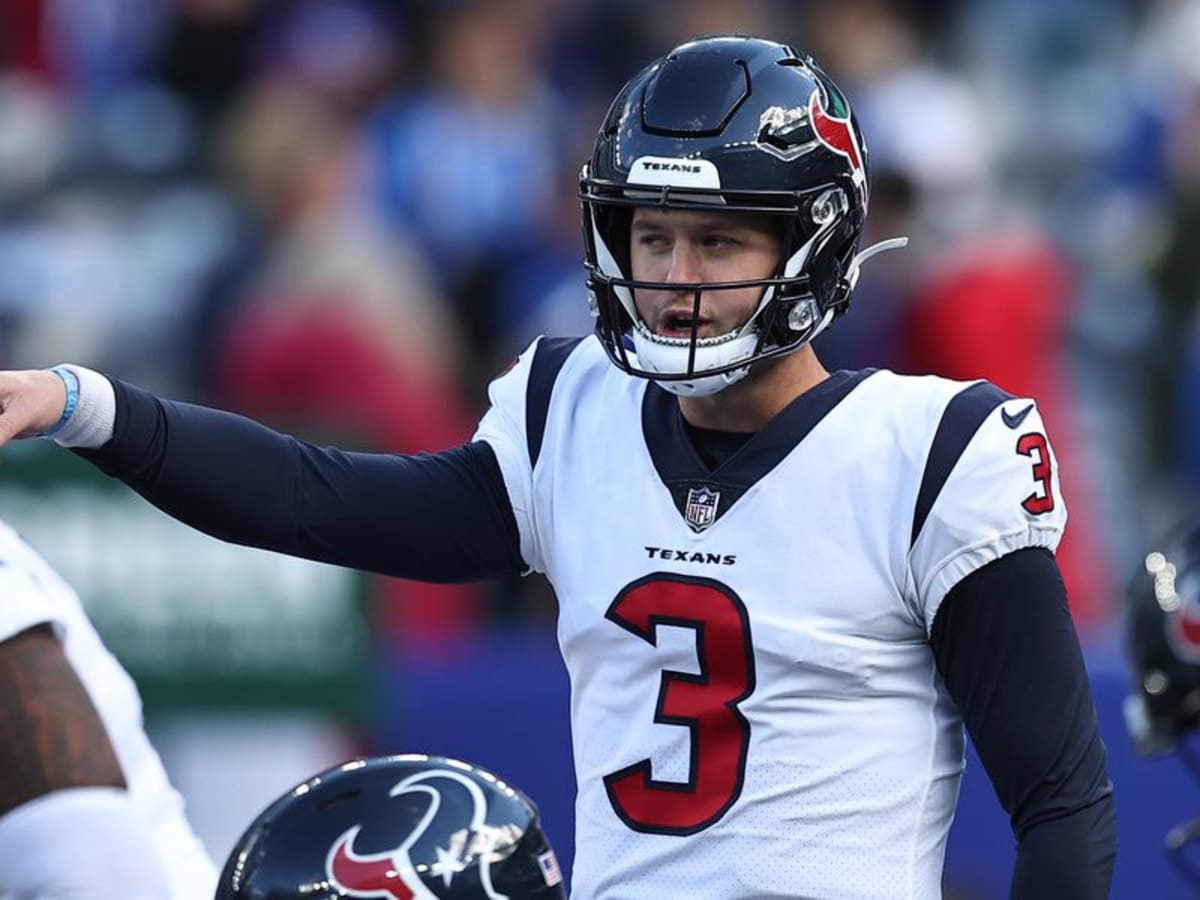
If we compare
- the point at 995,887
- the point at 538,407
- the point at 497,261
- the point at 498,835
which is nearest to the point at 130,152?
the point at 497,261

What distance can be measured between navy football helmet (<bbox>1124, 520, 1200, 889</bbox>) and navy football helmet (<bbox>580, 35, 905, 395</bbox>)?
76 centimetres

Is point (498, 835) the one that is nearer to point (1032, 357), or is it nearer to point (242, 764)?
point (242, 764)

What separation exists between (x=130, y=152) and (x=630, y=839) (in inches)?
262

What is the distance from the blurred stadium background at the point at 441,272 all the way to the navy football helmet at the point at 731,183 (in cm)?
294

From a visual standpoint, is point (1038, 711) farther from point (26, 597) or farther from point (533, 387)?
point (26, 597)

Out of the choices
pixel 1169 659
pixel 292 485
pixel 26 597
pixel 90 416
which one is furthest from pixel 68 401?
pixel 1169 659

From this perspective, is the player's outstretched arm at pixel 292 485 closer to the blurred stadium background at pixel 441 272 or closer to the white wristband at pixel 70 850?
the white wristband at pixel 70 850

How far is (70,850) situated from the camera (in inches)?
97.9

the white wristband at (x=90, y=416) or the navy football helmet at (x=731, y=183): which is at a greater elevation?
the navy football helmet at (x=731, y=183)

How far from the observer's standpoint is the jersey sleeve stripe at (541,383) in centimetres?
340

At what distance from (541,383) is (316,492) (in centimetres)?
39

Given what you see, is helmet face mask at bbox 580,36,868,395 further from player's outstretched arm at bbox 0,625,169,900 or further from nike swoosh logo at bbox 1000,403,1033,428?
player's outstretched arm at bbox 0,625,169,900

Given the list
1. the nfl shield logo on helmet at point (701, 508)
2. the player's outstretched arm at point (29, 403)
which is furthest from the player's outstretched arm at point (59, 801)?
the nfl shield logo on helmet at point (701, 508)

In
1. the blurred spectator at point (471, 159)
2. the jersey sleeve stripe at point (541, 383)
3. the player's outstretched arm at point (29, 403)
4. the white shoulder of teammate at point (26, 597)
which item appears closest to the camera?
the white shoulder of teammate at point (26, 597)
